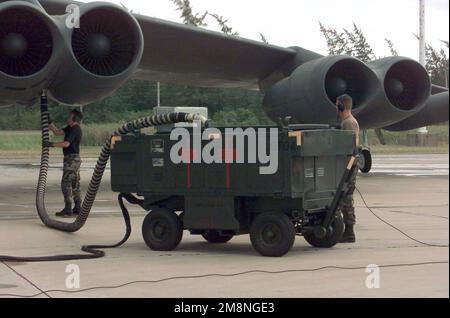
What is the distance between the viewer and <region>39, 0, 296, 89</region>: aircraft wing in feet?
50.9

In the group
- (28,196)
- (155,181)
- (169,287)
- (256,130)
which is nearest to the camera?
(169,287)

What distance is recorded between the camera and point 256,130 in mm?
7969

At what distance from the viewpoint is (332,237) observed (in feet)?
28.2

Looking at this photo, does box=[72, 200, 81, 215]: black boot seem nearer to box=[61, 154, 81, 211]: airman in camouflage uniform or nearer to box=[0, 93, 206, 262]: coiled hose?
box=[61, 154, 81, 211]: airman in camouflage uniform

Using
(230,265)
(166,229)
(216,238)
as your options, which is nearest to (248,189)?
(230,265)

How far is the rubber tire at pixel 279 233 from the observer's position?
7863 millimetres

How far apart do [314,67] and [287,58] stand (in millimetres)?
2775

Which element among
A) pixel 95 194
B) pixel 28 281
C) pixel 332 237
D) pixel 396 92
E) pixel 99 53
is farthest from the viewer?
pixel 396 92

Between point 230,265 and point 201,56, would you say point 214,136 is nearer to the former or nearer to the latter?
point 230,265

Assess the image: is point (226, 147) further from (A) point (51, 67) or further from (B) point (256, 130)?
(A) point (51, 67)

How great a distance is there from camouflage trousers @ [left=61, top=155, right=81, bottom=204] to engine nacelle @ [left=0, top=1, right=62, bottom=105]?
1.15 metres

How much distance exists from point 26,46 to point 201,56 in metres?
6.31

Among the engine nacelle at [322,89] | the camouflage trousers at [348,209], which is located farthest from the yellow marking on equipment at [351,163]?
the engine nacelle at [322,89]
